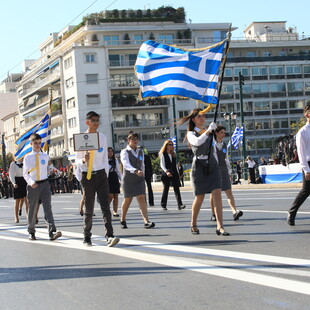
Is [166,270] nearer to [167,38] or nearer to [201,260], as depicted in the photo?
[201,260]

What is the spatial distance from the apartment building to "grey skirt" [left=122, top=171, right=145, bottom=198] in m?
67.4

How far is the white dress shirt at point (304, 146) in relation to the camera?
32.3ft

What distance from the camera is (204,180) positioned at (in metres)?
9.88

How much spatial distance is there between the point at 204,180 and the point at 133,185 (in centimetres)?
260

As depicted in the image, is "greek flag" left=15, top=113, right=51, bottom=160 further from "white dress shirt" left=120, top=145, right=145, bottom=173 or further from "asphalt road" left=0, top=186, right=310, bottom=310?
"asphalt road" left=0, top=186, right=310, bottom=310

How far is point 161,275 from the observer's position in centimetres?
669

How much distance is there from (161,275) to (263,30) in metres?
88.2

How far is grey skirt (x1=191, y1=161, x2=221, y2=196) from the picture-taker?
9850 millimetres

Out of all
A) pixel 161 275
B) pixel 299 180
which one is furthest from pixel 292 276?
pixel 299 180

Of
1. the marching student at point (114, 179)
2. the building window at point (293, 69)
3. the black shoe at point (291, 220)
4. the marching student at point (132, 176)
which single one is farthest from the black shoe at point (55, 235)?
the building window at point (293, 69)

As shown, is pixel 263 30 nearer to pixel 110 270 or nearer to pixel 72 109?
pixel 72 109

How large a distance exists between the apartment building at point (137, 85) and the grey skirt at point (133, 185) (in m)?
67.4

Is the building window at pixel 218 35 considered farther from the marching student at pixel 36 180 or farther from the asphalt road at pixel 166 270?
the marching student at pixel 36 180

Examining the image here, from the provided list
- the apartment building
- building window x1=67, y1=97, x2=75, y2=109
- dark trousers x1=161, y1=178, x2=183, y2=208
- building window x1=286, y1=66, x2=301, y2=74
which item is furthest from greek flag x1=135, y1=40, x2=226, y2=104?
building window x1=286, y1=66, x2=301, y2=74
